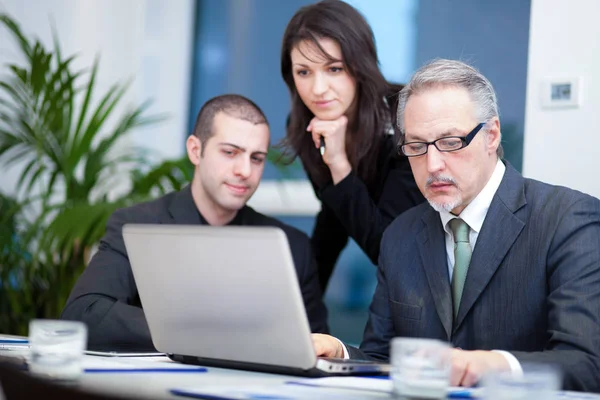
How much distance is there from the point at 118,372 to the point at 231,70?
3.05 meters

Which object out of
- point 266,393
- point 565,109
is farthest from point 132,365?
point 565,109

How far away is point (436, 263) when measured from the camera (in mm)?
1950

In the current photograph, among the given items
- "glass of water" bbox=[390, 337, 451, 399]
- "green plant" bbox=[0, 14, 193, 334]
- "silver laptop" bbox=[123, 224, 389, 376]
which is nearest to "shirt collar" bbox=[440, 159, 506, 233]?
"silver laptop" bbox=[123, 224, 389, 376]

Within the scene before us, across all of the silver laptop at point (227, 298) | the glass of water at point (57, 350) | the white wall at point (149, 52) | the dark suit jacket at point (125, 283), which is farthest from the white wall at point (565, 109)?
the white wall at point (149, 52)

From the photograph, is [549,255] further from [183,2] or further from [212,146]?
[183,2]

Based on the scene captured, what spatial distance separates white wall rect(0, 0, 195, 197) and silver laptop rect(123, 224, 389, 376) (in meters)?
2.86

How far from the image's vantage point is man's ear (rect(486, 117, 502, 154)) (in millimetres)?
1931

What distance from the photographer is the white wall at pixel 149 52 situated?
421 cm

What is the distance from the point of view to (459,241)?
1.93 m

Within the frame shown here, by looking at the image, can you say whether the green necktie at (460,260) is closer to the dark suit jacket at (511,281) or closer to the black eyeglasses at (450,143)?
the dark suit jacket at (511,281)

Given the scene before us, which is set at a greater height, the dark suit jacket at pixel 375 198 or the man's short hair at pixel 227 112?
the man's short hair at pixel 227 112

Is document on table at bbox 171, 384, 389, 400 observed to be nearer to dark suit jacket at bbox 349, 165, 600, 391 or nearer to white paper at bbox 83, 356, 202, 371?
white paper at bbox 83, 356, 202, 371

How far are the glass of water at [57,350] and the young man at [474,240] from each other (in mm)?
560

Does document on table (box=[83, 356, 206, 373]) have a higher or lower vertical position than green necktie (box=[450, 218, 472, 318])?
lower
